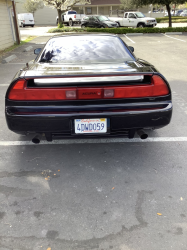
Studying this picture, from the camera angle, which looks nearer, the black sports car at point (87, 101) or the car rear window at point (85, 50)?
the black sports car at point (87, 101)

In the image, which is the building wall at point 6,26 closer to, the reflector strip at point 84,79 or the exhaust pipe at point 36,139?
the exhaust pipe at point 36,139

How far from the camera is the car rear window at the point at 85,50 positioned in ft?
10.4

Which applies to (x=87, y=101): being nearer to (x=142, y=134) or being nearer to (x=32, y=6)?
(x=142, y=134)

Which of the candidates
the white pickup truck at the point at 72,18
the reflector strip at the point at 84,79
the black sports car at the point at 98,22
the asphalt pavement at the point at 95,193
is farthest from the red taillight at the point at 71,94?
the white pickup truck at the point at 72,18

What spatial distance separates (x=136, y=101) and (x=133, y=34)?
18.9 metres

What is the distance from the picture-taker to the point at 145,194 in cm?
241

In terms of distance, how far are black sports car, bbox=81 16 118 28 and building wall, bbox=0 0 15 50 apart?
9.33 metres

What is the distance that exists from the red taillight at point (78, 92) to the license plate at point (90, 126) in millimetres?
257

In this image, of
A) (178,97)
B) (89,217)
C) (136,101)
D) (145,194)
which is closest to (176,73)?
(178,97)

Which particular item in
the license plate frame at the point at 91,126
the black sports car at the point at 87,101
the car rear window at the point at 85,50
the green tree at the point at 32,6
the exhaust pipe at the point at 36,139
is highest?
the green tree at the point at 32,6

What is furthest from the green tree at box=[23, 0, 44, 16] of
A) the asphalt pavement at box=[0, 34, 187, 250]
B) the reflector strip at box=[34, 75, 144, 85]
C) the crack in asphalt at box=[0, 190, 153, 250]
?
the crack in asphalt at box=[0, 190, 153, 250]

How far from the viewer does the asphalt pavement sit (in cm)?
192

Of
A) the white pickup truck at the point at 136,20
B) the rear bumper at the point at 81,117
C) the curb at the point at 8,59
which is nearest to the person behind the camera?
the rear bumper at the point at 81,117

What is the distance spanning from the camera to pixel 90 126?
2619 millimetres
